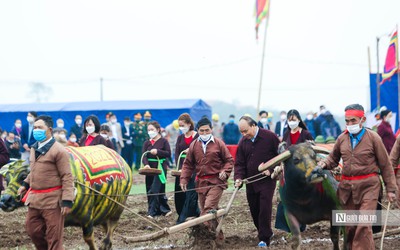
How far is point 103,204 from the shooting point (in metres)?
9.24

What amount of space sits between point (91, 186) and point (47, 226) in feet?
Result: 4.07

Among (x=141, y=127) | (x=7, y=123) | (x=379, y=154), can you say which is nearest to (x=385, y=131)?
(x=379, y=154)

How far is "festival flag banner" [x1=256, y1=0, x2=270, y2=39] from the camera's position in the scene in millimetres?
22922

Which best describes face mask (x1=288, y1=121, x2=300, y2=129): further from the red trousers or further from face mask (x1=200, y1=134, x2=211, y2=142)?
the red trousers

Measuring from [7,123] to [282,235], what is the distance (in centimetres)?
2004

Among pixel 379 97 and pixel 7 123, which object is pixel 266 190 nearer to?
pixel 379 97

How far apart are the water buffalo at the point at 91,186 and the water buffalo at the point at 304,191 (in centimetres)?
218

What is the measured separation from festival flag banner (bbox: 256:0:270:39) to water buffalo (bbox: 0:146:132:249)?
46.3ft

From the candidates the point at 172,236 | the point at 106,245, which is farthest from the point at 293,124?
the point at 106,245

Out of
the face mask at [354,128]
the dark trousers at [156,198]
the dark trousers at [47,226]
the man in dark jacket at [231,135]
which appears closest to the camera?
the dark trousers at [47,226]

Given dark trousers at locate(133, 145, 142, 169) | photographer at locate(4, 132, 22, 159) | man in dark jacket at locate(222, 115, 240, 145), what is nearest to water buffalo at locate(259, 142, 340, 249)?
photographer at locate(4, 132, 22, 159)

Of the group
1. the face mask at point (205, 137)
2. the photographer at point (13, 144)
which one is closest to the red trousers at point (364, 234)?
the face mask at point (205, 137)

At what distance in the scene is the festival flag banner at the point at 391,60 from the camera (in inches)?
914

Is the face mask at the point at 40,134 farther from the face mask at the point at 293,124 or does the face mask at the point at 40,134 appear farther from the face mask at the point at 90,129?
the face mask at the point at 293,124
